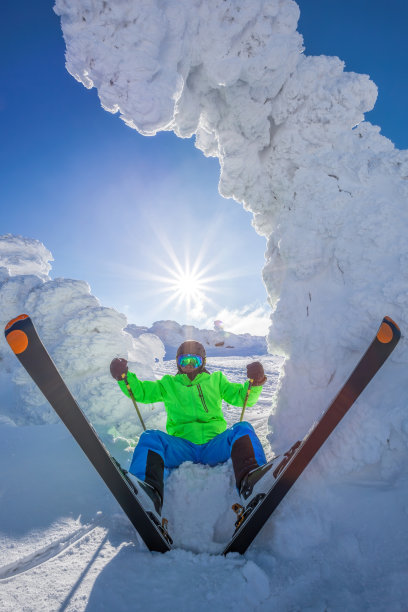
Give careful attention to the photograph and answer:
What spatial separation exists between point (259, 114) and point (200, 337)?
20.0 meters

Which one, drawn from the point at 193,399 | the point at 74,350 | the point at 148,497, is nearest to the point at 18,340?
the point at 148,497

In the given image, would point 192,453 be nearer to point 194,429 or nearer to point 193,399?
point 194,429

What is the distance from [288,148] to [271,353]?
2716 mm

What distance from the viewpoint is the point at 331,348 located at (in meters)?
2.51

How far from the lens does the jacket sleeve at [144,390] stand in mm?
2883

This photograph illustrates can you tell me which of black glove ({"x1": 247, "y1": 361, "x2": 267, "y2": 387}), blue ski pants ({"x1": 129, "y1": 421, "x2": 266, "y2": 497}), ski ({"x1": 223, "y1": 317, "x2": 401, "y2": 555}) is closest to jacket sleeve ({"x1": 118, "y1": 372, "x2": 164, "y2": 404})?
blue ski pants ({"x1": 129, "y1": 421, "x2": 266, "y2": 497})

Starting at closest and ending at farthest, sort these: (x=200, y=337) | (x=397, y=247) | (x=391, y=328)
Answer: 1. (x=391, y=328)
2. (x=397, y=247)
3. (x=200, y=337)

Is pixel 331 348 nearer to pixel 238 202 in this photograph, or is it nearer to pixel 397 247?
pixel 397 247

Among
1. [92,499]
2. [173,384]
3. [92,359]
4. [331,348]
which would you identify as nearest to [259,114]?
[331,348]

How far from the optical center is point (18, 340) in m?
1.41

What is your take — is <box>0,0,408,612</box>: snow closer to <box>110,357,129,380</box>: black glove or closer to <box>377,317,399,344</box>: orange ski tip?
<box>377,317,399,344</box>: orange ski tip

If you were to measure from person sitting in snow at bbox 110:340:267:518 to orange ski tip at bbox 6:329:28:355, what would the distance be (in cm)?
122

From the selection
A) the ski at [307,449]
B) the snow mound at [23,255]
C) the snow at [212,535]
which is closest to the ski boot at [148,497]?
the snow at [212,535]

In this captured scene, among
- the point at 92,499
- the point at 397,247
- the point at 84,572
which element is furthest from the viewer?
the point at 397,247
